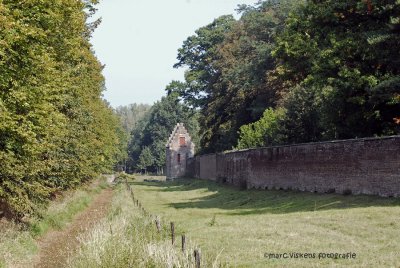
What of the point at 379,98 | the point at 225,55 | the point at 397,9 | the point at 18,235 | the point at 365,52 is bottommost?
the point at 18,235

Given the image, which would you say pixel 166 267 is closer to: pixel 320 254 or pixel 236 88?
pixel 320 254

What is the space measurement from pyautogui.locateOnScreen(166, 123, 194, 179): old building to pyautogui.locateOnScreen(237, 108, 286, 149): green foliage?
37265 mm

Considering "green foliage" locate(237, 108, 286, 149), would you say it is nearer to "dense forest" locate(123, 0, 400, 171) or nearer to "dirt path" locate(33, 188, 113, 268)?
"dense forest" locate(123, 0, 400, 171)

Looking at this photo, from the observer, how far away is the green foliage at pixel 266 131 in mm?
39000

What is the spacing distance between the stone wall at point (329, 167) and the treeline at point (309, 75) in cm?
194

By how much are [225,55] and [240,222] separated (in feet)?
135

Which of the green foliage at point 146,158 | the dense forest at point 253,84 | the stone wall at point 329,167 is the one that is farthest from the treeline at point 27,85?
the green foliage at point 146,158

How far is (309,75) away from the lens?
25844 millimetres

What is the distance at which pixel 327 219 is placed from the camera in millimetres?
18469

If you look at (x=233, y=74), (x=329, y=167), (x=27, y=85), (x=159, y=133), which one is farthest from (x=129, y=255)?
(x=159, y=133)

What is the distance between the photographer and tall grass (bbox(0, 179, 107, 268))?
15242 millimetres

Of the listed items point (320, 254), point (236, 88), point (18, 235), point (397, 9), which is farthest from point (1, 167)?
point (236, 88)

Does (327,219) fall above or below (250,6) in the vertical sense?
below

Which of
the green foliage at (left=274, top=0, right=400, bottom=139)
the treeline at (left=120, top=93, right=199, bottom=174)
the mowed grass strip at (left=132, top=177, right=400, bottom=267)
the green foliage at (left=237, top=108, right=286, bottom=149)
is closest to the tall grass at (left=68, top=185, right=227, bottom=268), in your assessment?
the mowed grass strip at (left=132, top=177, right=400, bottom=267)
